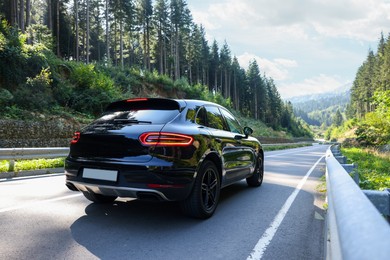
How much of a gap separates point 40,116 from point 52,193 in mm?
11018

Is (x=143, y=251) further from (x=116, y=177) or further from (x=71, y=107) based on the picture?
(x=71, y=107)

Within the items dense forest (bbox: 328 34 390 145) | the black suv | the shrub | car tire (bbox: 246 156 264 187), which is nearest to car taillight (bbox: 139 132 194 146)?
the black suv

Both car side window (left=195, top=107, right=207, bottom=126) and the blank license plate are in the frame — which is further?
car side window (left=195, top=107, right=207, bottom=126)

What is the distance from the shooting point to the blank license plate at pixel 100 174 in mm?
4070

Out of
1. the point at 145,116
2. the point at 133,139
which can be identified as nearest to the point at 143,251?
the point at 133,139

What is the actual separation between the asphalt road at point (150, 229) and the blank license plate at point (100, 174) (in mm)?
628

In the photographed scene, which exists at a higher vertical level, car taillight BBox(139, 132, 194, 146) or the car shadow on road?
car taillight BBox(139, 132, 194, 146)

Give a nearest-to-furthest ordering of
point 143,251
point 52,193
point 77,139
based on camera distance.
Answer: point 143,251
point 77,139
point 52,193

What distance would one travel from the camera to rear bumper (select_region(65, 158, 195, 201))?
3.92m

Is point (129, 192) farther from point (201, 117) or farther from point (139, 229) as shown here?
point (201, 117)

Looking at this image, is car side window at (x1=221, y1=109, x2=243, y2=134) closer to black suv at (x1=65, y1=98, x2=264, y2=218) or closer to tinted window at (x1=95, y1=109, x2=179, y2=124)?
black suv at (x1=65, y1=98, x2=264, y2=218)

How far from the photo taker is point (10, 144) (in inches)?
528

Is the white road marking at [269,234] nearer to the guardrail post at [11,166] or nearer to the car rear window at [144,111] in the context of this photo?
the car rear window at [144,111]

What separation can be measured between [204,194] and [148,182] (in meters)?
1.09
